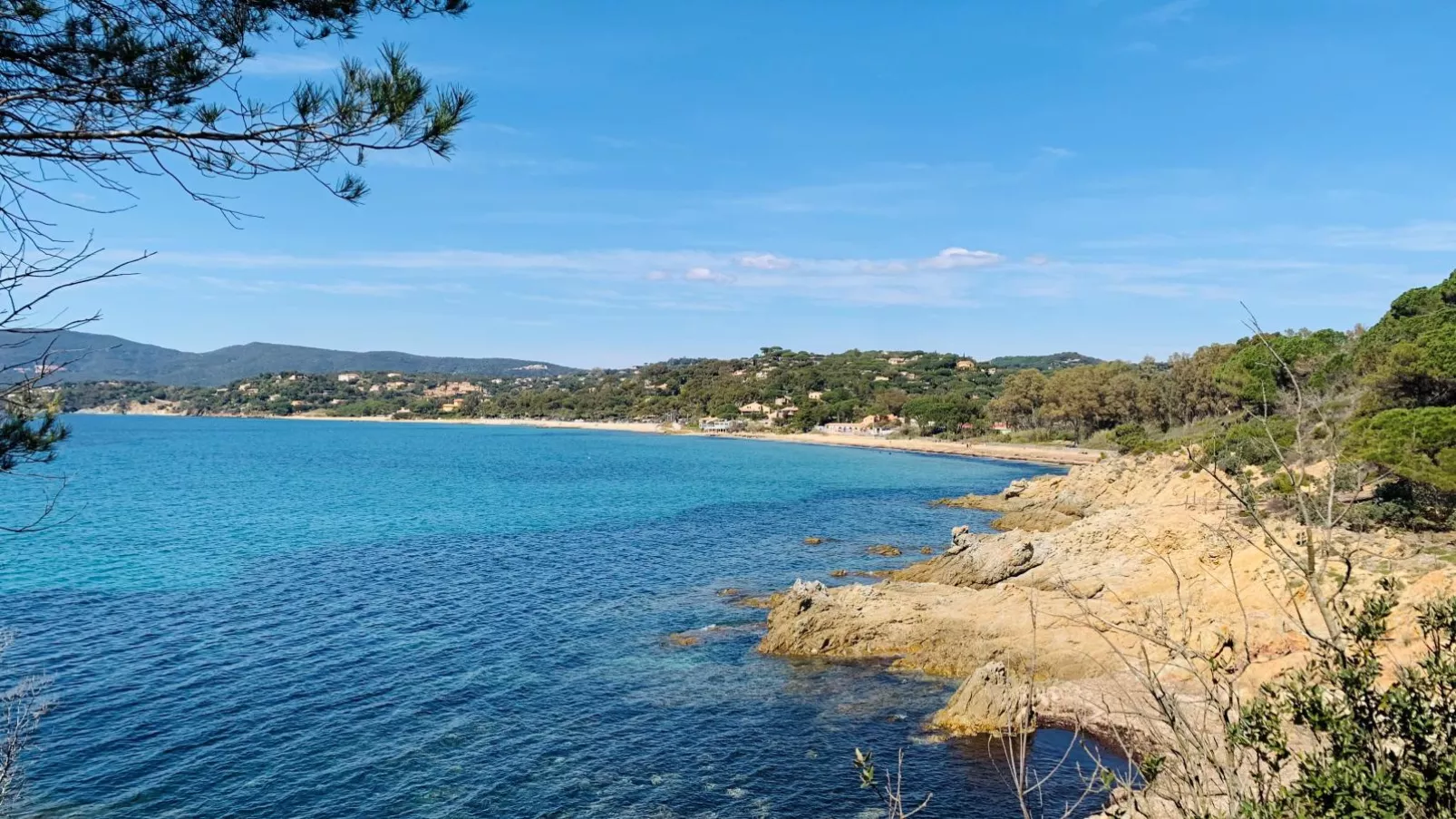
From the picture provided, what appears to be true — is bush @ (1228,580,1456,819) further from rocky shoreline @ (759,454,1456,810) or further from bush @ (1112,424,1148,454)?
bush @ (1112,424,1148,454)

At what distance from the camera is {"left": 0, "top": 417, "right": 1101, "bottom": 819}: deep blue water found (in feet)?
51.4

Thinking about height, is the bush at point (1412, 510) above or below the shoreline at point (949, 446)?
above

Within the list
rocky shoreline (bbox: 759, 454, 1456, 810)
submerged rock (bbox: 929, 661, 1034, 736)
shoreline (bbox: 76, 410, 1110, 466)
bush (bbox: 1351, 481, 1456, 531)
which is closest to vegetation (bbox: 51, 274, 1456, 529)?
bush (bbox: 1351, 481, 1456, 531)

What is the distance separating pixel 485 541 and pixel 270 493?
29292 mm

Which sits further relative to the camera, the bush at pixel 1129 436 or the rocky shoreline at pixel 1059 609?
the bush at pixel 1129 436

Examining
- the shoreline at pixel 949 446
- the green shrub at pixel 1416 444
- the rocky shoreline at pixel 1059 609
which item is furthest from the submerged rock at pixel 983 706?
the shoreline at pixel 949 446

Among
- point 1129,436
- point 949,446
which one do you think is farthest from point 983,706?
point 949,446

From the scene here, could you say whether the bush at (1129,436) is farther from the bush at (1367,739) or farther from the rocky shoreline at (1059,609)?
the bush at (1367,739)

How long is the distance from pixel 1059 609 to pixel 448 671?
17.7 metres

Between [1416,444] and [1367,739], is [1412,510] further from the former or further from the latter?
[1367,739]

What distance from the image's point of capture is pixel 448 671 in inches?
872

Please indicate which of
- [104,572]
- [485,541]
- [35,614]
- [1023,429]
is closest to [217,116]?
[35,614]

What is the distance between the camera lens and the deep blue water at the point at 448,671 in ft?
51.4

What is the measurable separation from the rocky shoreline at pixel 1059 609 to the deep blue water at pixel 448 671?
1248mm
